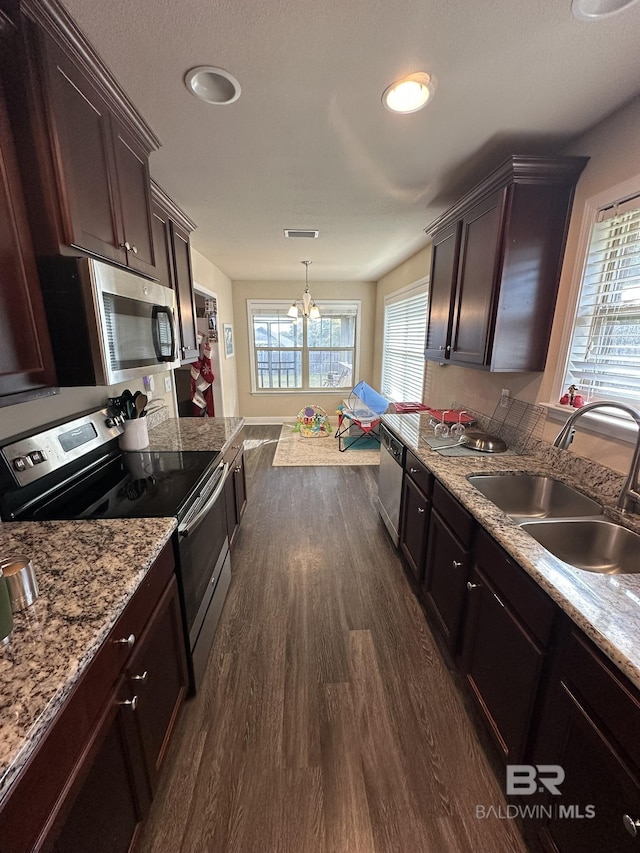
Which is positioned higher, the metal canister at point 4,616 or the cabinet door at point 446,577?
the metal canister at point 4,616

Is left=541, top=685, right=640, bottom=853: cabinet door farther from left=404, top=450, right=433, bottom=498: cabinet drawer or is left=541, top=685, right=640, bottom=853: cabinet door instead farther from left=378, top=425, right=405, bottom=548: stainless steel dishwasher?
left=378, top=425, right=405, bottom=548: stainless steel dishwasher

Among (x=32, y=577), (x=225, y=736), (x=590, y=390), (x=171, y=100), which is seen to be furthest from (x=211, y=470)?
(x=590, y=390)

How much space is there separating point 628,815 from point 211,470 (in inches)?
67.7

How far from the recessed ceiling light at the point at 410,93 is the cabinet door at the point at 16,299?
52.2 inches

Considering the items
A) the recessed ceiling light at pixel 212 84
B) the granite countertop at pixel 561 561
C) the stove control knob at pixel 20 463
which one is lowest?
the granite countertop at pixel 561 561

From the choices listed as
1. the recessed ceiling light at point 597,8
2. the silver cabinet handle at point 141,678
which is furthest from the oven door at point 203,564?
the recessed ceiling light at point 597,8

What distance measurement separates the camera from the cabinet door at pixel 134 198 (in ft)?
4.73

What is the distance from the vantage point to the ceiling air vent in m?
3.08

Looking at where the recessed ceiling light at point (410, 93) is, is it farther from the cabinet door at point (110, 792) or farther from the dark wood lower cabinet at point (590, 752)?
the cabinet door at point (110, 792)

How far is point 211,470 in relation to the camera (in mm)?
1764

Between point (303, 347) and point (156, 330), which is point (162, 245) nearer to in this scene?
point (156, 330)

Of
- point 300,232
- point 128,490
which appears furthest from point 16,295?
point 300,232

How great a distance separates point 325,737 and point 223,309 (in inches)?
197

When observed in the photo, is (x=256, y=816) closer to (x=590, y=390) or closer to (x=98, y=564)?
(x=98, y=564)
